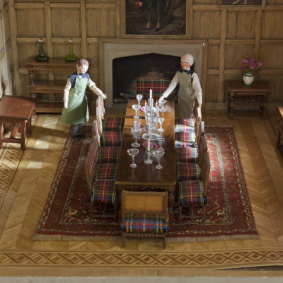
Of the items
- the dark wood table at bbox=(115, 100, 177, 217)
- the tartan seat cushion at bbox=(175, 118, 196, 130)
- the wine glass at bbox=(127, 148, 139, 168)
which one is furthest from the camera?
the tartan seat cushion at bbox=(175, 118, 196, 130)

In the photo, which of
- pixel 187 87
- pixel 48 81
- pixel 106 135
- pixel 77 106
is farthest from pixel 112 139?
pixel 48 81

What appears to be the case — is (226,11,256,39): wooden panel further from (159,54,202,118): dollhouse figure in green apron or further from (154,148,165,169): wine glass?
(154,148,165,169): wine glass

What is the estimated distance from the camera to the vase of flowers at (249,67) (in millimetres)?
9862

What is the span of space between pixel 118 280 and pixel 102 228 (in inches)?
38.2

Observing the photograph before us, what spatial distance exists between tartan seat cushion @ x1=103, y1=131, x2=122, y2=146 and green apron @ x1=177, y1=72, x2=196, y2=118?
1.29 meters

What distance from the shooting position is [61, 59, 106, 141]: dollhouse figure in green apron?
28.4 ft

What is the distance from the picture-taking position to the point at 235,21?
995 cm

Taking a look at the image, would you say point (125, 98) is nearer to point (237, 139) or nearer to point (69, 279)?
point (237, 139)

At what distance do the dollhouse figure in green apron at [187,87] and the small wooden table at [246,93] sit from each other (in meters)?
1.35

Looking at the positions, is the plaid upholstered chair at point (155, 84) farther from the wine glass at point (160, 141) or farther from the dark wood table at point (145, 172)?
the wine glass at point (160, 141)

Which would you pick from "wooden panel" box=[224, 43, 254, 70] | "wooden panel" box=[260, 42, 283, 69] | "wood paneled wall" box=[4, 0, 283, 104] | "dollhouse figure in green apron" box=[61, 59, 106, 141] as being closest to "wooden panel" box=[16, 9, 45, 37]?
"wood paneled wall" box=[4, 0, 283, 104]

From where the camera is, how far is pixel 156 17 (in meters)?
9.88

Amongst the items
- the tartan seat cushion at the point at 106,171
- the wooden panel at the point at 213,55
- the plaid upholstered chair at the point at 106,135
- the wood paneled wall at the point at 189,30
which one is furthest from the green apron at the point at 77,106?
the wooden panel at the point at 213,55

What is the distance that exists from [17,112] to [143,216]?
11.5ft
